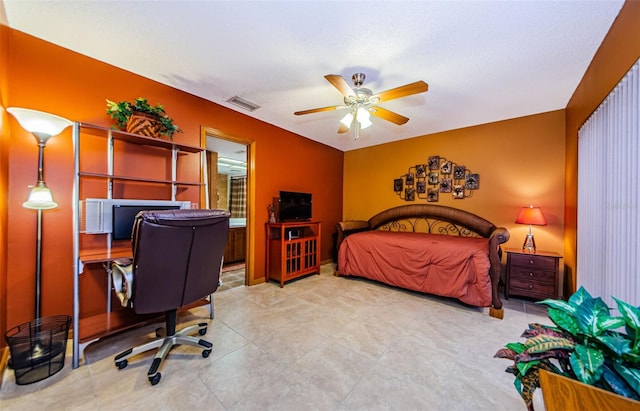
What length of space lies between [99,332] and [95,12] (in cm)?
241

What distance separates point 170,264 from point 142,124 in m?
1.40

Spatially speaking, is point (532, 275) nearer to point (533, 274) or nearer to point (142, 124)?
point (533, 274)

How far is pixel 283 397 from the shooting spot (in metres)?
1.44

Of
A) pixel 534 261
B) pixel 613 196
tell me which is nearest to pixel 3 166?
pixel 613 196

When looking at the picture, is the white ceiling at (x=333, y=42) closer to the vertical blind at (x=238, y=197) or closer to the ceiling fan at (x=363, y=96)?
the ceiling fan at (x=363, y=96)

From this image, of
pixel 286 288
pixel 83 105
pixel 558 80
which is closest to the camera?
pixel 83 105

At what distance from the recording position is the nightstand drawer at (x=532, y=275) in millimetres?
2711

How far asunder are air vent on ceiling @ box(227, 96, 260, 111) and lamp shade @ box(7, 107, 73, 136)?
163cm

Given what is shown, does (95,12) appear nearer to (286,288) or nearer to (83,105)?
(83,105)

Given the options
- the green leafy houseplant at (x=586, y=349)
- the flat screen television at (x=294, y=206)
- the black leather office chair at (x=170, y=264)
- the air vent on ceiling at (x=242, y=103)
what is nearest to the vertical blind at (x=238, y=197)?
the flat screen television at (x=294, y=206)

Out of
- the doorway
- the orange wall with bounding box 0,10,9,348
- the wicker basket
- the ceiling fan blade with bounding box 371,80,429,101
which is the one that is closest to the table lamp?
the ceiling fan blade with bounding box 371,80,429,101

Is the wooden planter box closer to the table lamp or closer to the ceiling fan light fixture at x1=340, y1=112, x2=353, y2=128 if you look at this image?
the ceiling fan light fixture at x1=340, y1=112, x2=353, y2=128

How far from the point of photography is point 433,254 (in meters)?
2.92

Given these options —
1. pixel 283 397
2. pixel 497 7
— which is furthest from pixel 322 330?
pixel 497 7
